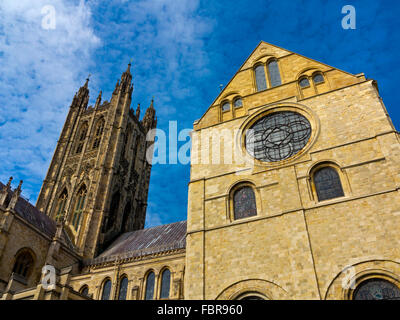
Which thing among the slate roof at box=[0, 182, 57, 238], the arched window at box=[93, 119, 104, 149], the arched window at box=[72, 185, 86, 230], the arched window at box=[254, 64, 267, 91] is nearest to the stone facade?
the arched window at box=[254, 64, 267, 91]

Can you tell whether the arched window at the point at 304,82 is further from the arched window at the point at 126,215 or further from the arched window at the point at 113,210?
the arched window at the point at 126,215

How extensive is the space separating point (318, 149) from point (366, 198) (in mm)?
3252

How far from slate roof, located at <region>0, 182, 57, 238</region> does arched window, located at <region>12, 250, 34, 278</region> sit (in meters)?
2.67

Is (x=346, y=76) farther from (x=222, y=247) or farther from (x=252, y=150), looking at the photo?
(x=222, y=247)

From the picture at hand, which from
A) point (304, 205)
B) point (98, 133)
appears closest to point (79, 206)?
point (98, 133)

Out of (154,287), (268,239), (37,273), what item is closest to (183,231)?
(154,287)

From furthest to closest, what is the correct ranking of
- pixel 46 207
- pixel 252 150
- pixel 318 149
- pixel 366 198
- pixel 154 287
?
pixel 46 207 < pixel 154 287 < pixel 252 150 < pixel 318 149 < pixel 366 198

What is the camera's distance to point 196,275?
1495cm

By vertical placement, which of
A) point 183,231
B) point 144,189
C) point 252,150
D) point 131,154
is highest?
point 131,154

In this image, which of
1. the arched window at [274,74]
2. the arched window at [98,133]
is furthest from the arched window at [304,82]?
the arched window at [98,133]

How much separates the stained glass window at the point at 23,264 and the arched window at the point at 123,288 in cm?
732

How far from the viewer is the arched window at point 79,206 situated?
1517 inches
